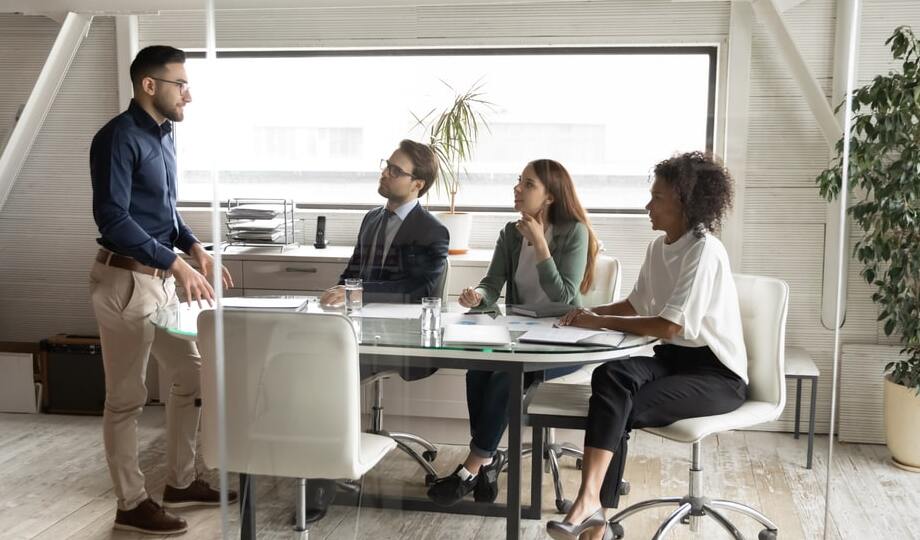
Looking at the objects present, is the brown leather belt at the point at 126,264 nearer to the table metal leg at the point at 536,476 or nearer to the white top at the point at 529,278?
the white top at the point at 529,278

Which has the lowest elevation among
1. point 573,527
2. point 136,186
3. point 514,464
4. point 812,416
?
point 573,527

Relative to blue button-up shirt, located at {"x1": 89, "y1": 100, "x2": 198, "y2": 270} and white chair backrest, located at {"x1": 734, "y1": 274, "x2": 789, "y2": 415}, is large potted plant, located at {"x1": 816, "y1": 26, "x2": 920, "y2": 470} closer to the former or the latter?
white chair backrest, located at {"x1": 734, "y1": 274, "x2": 789, "y2": 415}

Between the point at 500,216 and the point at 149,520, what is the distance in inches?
54.7

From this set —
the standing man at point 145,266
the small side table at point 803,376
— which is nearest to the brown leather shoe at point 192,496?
the standing man at point 145,266

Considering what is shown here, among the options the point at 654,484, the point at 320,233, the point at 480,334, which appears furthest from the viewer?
the point at 654,484

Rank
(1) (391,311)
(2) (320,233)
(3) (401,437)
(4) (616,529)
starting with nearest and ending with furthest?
(2) (320,233) → (1) (391,311) → (3) (401,437) → (4) (616,529)

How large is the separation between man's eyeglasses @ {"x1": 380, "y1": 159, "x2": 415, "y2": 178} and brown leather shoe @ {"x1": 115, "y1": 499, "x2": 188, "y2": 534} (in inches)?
44.6

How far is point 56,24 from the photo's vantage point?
1.75 metres

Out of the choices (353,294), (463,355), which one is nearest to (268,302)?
(353,294)

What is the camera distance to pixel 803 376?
6.51ft

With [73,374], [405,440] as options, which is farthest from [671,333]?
[73,374]

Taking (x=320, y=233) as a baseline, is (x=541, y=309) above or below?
below

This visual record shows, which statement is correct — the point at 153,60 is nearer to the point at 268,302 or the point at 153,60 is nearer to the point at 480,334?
the point at 268,302

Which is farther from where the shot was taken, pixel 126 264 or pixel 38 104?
pixel 126 264
